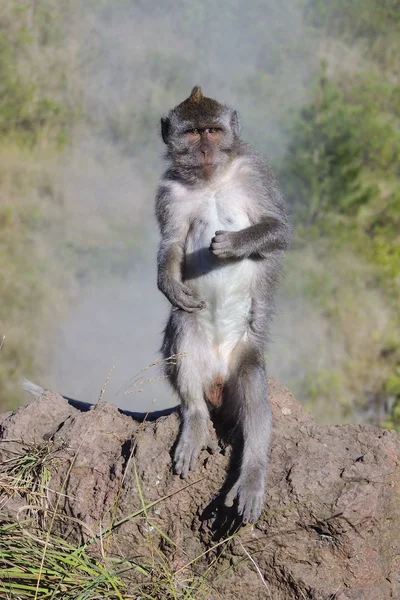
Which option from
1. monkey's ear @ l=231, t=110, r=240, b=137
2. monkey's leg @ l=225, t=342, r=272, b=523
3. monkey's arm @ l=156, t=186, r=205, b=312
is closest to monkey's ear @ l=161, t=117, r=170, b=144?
monkey's arm @ l=156, t=186, r=205, b=312

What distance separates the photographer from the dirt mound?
4539mm

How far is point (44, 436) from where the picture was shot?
5.34 m

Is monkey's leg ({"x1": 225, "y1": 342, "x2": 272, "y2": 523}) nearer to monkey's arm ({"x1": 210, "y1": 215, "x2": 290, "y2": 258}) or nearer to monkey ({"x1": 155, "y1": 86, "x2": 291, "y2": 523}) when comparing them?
monkey ({"x1": 155, "y1": 86, "x2": 291, "y2": 523})

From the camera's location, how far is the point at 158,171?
1251 centimetres

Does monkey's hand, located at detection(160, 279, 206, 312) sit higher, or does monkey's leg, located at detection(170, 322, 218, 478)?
monkey's hand, located at detection(160, 279, 206, 312)

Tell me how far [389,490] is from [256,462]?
0.73 m

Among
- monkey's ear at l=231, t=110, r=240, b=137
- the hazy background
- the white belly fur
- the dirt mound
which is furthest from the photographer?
the hazy background

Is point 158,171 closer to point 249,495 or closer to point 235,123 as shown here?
point 235,123

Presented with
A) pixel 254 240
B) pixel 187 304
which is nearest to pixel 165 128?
pixel 254 240

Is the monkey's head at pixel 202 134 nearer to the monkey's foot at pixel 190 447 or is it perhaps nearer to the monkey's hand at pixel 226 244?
the monkey's hand at pixel 226 244

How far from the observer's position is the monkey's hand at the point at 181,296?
5.39 metres

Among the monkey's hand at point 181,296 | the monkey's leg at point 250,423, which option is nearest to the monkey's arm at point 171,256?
the monkey's hand at point 181,296

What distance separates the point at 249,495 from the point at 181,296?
1.38 meters

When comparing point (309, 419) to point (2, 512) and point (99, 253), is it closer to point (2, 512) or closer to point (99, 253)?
point (2, 512)
